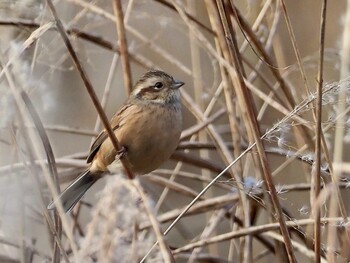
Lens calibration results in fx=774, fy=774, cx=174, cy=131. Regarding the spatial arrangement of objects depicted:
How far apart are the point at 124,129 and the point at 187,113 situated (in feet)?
6.52

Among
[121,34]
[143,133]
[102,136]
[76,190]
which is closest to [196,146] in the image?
[143,133]

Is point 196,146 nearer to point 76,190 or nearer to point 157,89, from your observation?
point 157,89

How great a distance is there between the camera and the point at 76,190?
283 centimetres

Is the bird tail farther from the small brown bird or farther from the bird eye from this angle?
the bird eye

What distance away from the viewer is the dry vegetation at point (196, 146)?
1.74 m

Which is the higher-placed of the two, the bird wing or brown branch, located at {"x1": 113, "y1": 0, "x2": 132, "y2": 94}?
brown branch, located at {"x1": 113, "y1": 0, "x2": 132, "y2": 94}

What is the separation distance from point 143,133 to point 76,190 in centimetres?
32

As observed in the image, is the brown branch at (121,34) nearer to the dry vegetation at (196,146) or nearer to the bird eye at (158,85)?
the dry vegetation at (196,146)

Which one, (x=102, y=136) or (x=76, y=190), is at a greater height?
(x=102, y=136)

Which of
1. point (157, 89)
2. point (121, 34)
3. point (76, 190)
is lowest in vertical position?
point (76, 190)

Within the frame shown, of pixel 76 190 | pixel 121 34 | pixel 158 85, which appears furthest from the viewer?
pixel 158 85

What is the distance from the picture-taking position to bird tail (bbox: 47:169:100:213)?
2.73 metres

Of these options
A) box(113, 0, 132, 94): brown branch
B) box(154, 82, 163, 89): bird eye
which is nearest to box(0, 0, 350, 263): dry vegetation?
box(113, 0, 132, 94): brown branch

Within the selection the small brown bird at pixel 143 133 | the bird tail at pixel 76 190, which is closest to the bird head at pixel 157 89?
the small brown bird at pixel 143 133
